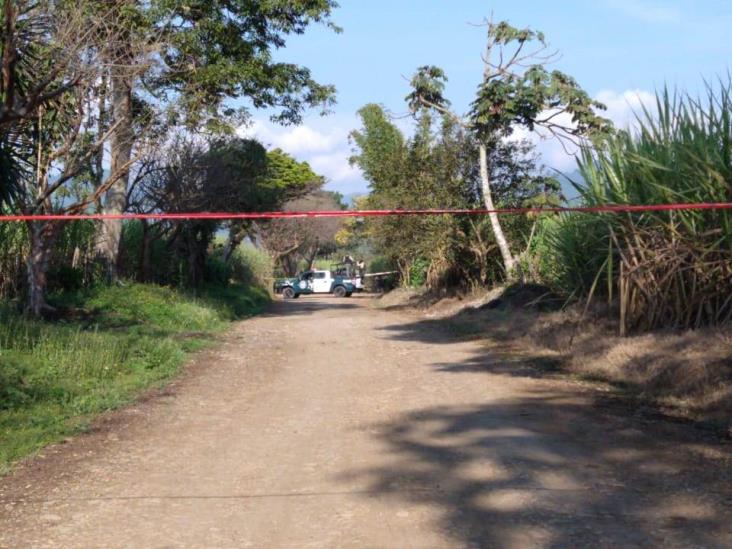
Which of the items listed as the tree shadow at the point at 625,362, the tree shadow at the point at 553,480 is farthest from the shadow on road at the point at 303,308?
the tree shadow at the point at 553,480

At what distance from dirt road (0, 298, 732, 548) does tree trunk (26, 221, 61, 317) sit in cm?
656

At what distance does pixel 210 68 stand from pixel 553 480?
18841 mm

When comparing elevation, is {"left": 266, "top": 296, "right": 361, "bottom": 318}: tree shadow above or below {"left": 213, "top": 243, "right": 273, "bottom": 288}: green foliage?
below

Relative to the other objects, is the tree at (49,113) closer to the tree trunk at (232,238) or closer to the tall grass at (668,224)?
the tall grass at (668,224)

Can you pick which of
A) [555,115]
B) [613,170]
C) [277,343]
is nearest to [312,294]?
[555,115]

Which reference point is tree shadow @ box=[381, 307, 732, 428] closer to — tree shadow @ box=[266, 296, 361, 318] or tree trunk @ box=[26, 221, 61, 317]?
tree trunk @ box=[26, 221, 61, 317]

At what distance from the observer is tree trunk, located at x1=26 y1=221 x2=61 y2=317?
659 inches

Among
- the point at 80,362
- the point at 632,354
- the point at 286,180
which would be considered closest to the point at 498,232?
the point at 632,354

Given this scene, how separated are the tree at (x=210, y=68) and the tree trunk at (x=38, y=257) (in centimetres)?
313

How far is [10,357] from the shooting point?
1137 centimetres

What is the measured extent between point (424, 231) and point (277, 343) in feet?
35.9

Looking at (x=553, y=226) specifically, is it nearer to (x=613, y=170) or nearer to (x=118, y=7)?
(x=613, y=170)

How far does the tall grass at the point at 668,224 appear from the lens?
11.2m

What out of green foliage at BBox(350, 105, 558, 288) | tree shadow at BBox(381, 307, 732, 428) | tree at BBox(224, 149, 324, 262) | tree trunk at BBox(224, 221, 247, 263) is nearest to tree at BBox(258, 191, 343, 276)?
tree at BBox(224, 149, 324, 262)
